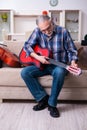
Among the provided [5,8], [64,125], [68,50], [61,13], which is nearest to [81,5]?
[61,13]

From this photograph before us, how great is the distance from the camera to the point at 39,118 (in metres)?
2.09

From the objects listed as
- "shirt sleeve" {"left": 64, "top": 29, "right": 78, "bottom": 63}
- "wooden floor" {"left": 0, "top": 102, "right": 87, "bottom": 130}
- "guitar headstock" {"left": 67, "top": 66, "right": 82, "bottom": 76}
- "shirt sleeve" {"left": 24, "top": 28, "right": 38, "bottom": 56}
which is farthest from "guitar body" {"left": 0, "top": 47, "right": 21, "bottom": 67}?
"guitar headstock" {"left": 67, "top": 66, "right": 82, "bottom": 76}

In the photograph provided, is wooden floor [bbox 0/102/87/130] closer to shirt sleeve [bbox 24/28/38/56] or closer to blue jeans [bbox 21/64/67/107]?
blue jeans [bbox 21/64/67/107]

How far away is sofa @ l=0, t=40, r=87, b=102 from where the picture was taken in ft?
7.76

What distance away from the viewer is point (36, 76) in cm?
235

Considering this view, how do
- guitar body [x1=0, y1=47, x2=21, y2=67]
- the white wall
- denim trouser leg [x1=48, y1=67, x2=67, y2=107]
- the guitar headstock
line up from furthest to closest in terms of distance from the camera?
the white wall, guitar body [x1=0, y1=47, x2=21, y2=67], denim trouser leg [x1=48, y1=67, x2=67, y2=107], the guitar headstock

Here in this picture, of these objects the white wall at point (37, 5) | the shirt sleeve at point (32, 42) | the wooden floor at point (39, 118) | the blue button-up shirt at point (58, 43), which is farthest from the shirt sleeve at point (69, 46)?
the white wall at point (37, 5)

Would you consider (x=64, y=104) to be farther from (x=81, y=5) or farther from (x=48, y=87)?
(x=81, y=5)

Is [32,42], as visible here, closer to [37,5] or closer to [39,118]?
[39,118]

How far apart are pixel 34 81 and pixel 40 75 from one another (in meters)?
0.10

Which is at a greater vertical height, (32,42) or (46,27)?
(46,27)

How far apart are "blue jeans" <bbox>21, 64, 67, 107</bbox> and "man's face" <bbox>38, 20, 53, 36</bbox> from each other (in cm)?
35

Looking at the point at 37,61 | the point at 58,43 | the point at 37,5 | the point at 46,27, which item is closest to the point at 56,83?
the point at 37,61

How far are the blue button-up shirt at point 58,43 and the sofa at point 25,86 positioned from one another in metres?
0.22
